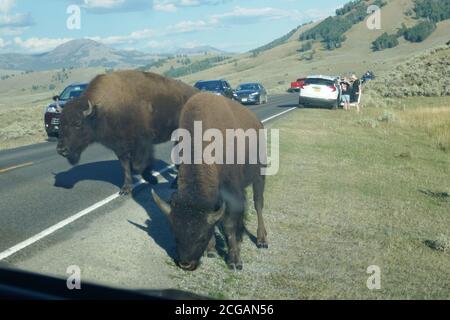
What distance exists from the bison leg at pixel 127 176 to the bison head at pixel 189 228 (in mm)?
4830

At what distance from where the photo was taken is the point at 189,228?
18.5 ft

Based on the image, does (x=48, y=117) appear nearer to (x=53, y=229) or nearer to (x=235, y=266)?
(x=53, y=229)

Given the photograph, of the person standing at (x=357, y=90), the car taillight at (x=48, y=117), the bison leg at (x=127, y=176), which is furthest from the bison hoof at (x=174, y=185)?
the person standing at (x=357, y=90)

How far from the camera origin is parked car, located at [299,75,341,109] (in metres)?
32.8

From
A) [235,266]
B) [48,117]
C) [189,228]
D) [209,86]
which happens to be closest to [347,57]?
[209,86]

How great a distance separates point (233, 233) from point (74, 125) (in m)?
5.43

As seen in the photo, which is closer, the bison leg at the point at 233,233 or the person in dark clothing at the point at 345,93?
the bison leg at the point at 233,233

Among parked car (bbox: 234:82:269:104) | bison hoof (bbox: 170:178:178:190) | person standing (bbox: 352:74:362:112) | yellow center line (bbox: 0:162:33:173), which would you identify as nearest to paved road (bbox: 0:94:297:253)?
yellow center line (bbox: 0:162:33:173)

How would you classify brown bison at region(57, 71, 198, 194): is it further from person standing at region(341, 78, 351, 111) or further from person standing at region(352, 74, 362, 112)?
person standing at region(341, 78, 351, 111)

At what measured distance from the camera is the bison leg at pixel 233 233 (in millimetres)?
→ 6328

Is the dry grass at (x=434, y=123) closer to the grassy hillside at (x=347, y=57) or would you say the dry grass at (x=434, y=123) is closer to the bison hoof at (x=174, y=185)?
the bison hoof at (x=174, y=185)

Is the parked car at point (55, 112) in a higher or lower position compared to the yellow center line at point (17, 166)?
higher

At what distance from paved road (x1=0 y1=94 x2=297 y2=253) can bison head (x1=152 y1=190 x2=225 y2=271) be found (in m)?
2.64
